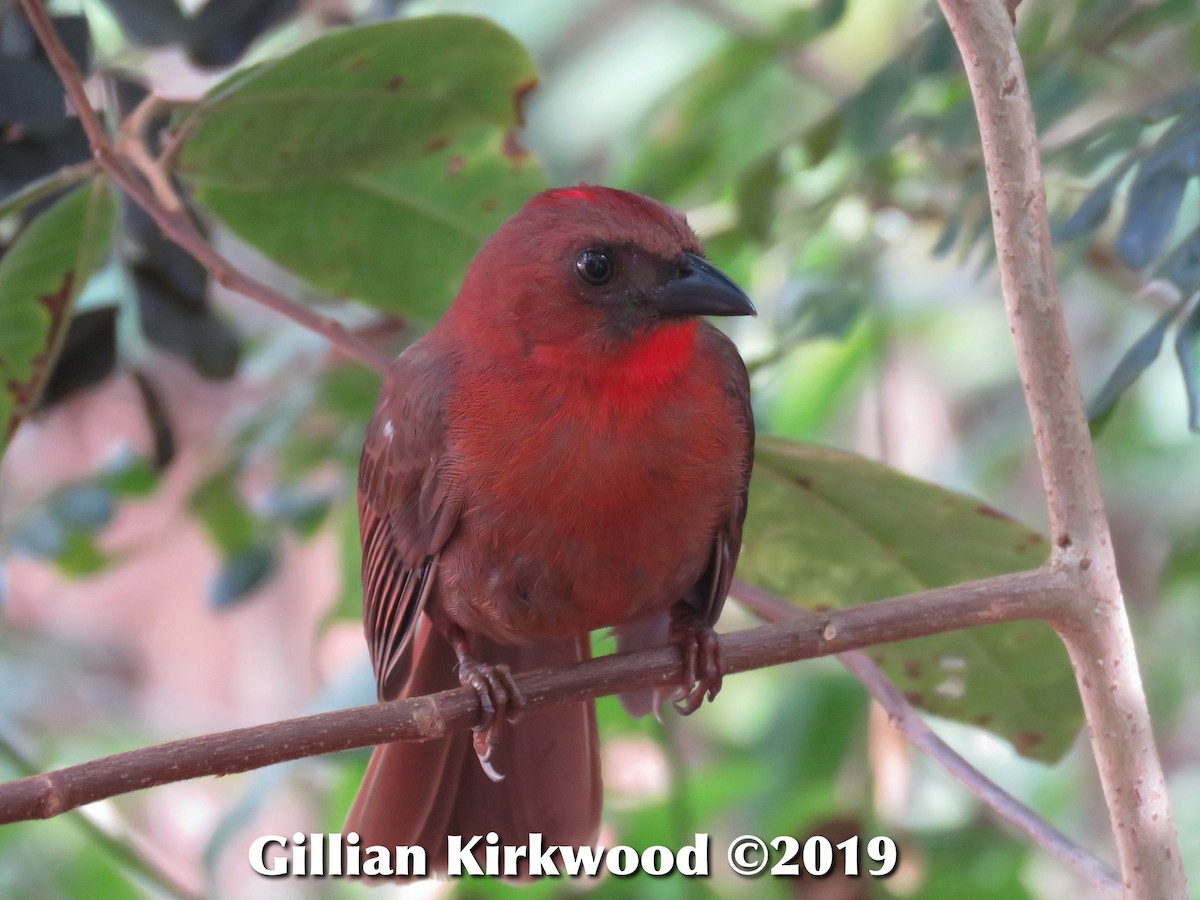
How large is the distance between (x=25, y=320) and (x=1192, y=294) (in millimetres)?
1857

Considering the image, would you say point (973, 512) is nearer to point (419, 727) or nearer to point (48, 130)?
point (419, 727)

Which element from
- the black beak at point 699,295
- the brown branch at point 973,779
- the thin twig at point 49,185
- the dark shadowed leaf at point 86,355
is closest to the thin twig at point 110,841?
the dark shadowed leaf at point 86,355

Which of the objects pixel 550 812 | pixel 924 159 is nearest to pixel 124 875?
pixel 550 812

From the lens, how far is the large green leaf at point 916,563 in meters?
2.35

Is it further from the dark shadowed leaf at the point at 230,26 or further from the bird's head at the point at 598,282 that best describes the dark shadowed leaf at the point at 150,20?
the bird's head at the point at 598,282

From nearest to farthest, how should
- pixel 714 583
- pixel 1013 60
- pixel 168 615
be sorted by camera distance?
pixel 1013 60 → pixel 714 583 → pixel 168 615

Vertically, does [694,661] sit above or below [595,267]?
below

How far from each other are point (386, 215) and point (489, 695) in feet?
3.20

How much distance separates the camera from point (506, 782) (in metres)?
2.70

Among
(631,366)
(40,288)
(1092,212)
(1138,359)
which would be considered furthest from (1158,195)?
(40,288)

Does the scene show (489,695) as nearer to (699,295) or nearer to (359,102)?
(699,295)

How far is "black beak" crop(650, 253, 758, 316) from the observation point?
2.28 meters

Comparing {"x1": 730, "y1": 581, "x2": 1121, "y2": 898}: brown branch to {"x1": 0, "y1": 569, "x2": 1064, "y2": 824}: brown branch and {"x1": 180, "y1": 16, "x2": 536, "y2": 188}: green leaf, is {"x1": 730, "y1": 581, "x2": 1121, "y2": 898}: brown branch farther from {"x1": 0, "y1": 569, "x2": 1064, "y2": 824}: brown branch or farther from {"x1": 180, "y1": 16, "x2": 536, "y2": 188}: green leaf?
{"x1": 180, "y1": 16, "x2": 536, "y2": 188}: green leaf

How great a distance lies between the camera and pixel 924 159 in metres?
3.46
